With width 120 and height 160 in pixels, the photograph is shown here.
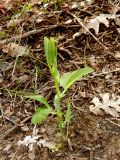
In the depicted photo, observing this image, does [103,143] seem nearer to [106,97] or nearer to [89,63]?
[106,97]

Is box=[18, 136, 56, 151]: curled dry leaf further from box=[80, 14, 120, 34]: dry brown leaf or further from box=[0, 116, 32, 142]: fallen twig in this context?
box=[80, 14, 120, 34]: dry brown leaf

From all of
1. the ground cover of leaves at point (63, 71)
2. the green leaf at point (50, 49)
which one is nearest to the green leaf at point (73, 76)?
the green leaf at point (50, 49)

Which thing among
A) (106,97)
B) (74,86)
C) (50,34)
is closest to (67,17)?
(50,34)

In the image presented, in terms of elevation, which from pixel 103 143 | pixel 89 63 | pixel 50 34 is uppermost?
pixel 50 34

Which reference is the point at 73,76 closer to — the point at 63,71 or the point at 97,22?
the point at 63,71

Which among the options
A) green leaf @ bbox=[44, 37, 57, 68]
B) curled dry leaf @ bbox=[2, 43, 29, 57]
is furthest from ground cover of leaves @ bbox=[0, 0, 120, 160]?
green leaf @ bbox=[44, 37, 57, 68]

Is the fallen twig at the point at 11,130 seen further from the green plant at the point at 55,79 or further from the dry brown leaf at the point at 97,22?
the dry brown leaf at the point at 97,22
